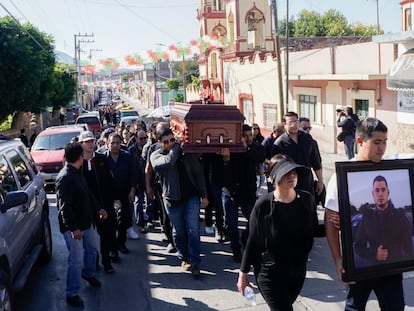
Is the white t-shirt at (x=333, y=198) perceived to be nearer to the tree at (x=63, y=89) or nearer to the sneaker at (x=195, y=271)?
the sneaker at (x=195, y=271)

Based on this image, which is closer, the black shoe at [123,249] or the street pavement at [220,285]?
the street pavement at [220,285]

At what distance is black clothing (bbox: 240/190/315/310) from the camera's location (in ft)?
11.5

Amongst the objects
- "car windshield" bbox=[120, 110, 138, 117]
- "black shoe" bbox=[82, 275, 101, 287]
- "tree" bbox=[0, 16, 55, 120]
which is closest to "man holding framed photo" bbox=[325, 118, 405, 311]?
"black shoe" bbox=[82, 275, 101, 287]

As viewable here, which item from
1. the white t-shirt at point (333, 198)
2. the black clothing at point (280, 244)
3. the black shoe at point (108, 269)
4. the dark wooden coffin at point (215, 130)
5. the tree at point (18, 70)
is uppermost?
the tree at point (18, 70)

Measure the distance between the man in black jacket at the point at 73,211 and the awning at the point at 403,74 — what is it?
32.6ft

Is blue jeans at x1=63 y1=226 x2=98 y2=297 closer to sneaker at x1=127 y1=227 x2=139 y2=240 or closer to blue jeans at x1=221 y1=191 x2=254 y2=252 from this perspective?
blue jeans at x1=221 y1=191 x2=254 y2=252

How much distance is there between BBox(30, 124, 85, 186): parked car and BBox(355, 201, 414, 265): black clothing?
10.9 meters

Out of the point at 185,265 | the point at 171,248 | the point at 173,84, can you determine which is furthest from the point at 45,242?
the point at 173,84

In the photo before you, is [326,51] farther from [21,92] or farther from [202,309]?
[202,309]

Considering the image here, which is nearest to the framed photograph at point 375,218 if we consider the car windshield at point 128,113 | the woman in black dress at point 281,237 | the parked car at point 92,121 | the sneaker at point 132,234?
the woman in black dress at point 281,237

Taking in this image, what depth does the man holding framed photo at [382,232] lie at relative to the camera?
10.4ft

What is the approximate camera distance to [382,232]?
126 inches

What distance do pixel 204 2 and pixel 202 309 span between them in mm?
40348

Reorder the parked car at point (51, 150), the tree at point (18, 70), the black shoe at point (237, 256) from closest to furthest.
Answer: the black shoe at point (237, 256)
the parked car at point (51, 150)
the tree at point (18, 70)
